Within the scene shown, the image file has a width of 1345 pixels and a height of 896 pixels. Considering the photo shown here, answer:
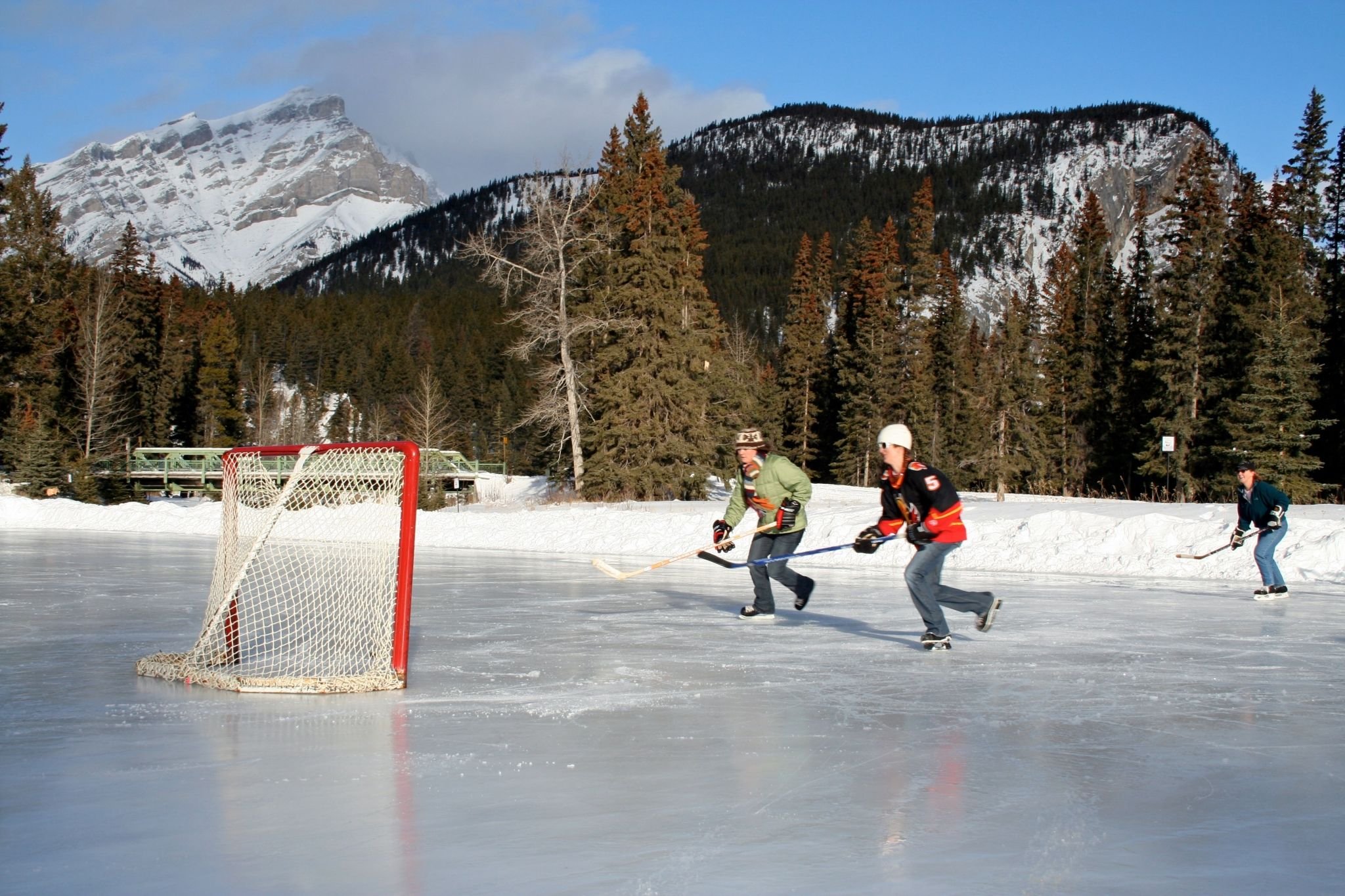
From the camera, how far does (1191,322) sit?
39969 mm

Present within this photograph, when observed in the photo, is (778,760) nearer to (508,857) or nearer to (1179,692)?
(508,857)

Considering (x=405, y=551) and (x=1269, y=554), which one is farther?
(x=1269, y=554)

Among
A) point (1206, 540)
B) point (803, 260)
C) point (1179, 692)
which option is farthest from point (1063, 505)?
point (803, 260)

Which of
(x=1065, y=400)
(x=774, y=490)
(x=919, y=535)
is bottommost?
(x=919, y=535)

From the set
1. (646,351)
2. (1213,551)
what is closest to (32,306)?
(646,351)

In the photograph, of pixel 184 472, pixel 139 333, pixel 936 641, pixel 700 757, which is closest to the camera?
pixel 700 757

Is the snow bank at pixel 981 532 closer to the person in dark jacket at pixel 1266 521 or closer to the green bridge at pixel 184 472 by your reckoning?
the person in dark jacket at pixel 1266 521

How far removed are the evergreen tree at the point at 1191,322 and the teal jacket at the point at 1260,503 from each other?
99.8 ft

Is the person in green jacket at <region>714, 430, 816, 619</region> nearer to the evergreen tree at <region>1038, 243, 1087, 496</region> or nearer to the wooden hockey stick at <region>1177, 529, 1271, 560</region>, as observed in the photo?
the wooden hockey stick at <region>1177, 529, 1271, 560</region>

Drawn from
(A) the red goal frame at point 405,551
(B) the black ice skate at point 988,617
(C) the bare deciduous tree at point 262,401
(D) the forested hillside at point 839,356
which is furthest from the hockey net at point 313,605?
(C) the bare deciduous tree at point 262,401

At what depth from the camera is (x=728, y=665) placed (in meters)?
7.08

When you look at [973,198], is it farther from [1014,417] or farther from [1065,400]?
[1014,417]

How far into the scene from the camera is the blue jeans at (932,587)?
24.1 feet

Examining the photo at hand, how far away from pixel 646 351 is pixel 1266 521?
24274mm
